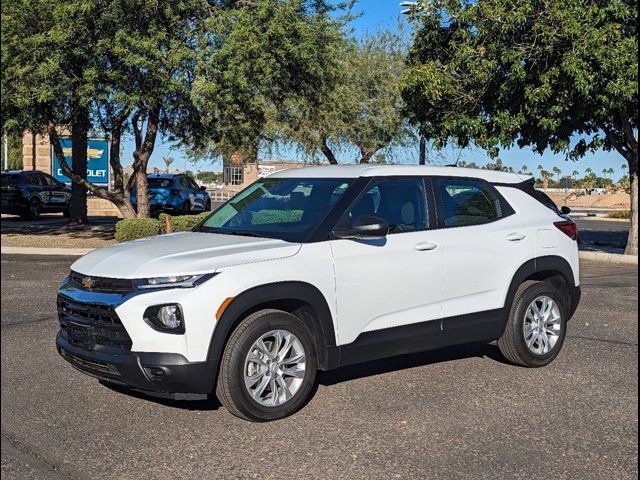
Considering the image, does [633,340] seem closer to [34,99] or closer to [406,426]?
[406,426]

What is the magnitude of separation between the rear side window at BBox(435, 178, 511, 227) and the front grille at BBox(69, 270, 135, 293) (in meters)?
2.77

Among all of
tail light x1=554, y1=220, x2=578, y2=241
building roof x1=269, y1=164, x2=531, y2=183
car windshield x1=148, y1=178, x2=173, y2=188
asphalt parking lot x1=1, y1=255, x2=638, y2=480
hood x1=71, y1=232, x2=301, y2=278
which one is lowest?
asphalt parking lot x1=1, y1=255, x2=638, y2=480

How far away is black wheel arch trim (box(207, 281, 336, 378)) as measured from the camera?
5070mm

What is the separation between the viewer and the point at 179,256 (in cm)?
526

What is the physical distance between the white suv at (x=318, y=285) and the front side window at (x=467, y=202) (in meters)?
0.01

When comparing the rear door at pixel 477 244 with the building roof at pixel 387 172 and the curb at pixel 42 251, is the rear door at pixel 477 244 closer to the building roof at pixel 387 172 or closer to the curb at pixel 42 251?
the building roof at pixel 387 172

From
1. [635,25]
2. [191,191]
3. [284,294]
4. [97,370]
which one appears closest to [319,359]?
[284,294]

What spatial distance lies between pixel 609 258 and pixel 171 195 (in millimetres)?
17308

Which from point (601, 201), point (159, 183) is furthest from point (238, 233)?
point (601, 201)

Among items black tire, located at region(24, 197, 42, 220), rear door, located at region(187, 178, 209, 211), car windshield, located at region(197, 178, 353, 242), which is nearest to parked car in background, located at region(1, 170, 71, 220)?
black tire, located at region(24, 197, 42, 220)

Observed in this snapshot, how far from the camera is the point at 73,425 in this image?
17.1 feet

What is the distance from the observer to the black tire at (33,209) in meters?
27.5

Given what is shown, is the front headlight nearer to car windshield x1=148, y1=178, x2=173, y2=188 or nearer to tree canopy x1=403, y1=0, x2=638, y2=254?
tree canopy x1=403, y1=0, x2=638, y2=254

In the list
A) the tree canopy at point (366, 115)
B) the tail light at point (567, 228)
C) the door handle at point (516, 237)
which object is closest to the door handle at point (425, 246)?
the door handle at point (516, 237)
